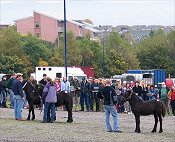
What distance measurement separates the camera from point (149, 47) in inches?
3546

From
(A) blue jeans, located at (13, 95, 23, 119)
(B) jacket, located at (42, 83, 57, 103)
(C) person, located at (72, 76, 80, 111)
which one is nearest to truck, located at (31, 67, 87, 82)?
(C) person, located at (72, 76, 80, 111)

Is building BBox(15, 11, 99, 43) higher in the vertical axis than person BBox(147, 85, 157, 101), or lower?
higher

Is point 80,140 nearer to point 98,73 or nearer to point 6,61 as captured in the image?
point 6,61

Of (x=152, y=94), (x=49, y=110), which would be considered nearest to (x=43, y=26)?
(x=152, y=94)

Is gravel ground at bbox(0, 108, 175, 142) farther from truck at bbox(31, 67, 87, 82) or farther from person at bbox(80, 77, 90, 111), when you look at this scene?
truck at bbox(31, 67, 87, 82)

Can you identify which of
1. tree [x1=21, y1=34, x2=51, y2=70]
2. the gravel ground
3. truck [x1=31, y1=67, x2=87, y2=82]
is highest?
tree [x1=21, y1=34, x2=51, y2=70]

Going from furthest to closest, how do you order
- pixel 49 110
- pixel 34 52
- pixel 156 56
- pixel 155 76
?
pixel 156 56 → pixel 34 52 → pixel 155 76 → pixel 49 110

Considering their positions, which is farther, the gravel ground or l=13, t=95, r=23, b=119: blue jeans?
l=13, t=95, r=23, b=119: blue jeans

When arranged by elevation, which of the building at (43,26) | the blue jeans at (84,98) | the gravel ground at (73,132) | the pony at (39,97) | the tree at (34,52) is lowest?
the gravel ground at (73,132)

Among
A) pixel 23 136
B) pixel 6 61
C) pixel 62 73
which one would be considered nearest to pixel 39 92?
pixel 23 136

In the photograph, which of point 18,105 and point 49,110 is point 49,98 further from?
point 18,105

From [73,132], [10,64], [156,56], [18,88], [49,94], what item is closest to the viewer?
[73,132]

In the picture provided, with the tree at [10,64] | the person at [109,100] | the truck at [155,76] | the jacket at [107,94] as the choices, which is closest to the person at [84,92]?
the person at [109,100]

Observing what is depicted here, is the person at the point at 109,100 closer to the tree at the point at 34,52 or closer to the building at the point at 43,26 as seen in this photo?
the tree at the point at 34,52
